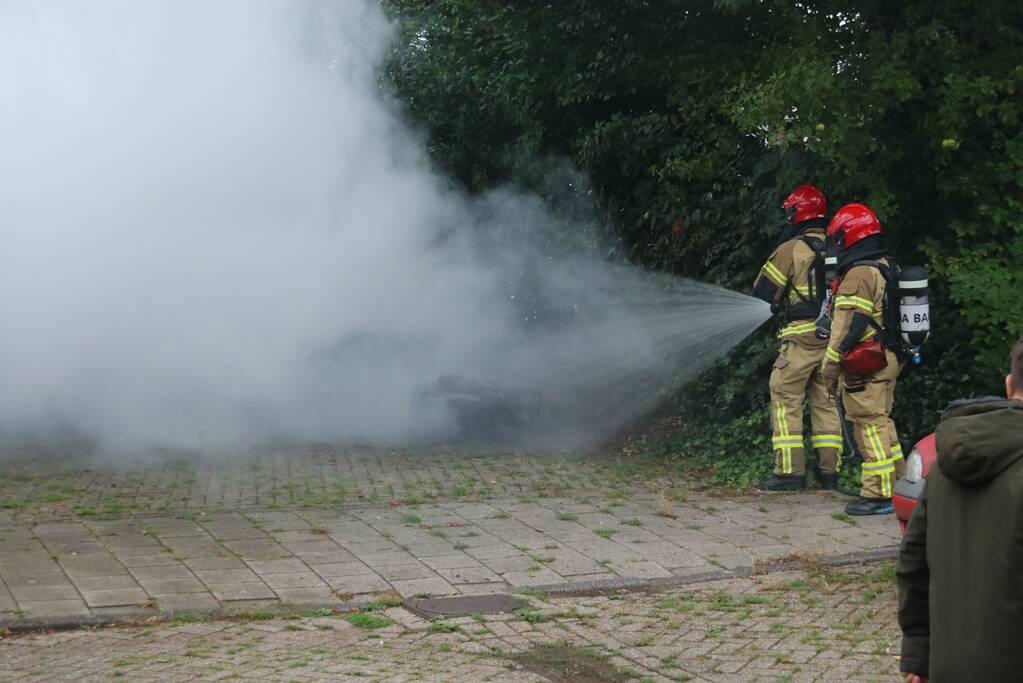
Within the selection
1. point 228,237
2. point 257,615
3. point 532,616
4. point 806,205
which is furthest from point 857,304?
point 228,237

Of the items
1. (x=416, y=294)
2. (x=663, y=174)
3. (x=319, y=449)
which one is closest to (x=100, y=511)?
(x=319, y=449)

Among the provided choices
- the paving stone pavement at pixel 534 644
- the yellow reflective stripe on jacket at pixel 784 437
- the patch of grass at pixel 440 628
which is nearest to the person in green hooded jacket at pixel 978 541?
the paving stone pavement at pixel 534 644

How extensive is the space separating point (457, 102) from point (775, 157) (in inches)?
153

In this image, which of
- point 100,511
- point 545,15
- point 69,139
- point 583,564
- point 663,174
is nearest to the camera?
point 583,564

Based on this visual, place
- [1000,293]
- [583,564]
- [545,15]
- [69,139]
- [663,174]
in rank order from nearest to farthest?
[583,564]
[1000,293]
[69,139]
[545,15]
[663,174]

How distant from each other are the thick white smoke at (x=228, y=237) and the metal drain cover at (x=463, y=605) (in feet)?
17.3

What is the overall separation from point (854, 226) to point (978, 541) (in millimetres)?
5993

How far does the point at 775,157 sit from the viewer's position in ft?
34.4

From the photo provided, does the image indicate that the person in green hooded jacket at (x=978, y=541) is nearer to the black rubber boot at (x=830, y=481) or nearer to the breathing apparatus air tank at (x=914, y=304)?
the breathing apparatus air tank at (x=914, y=304)

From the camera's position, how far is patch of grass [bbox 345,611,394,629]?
6.10m

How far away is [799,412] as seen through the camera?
9.33 m

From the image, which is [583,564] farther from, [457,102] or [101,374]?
[457,102]

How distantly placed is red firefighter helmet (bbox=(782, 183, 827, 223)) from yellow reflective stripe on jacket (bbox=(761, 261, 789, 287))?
1.29ft

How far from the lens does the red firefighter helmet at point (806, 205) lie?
367 inches
